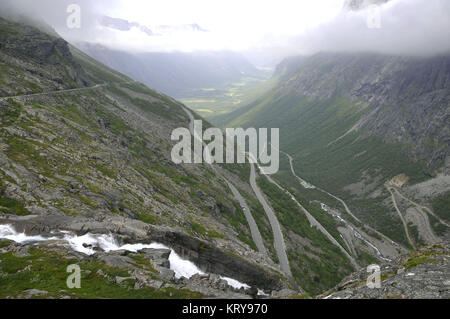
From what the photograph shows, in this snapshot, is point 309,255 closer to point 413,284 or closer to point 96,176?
point 413,284

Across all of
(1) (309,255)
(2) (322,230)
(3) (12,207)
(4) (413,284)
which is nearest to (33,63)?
(3) (12,207)

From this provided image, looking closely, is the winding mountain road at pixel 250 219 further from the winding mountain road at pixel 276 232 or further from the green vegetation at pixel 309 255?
the green vegetation at pixel 309 255

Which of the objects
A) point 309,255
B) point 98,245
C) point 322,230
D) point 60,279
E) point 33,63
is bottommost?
point 322,230

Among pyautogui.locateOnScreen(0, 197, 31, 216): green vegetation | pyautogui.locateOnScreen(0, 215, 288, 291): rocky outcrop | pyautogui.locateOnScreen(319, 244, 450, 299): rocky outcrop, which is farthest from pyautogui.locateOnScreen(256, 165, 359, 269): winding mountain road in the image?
pyautogui.locateOnScreen(0, 197, 31, 216): green vegetation

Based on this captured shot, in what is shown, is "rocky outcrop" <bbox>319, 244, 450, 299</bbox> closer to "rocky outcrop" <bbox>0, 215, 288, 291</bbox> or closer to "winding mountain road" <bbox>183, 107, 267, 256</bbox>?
"rocky outcrop" <bbox>0, 215, 288, 291</bbox>

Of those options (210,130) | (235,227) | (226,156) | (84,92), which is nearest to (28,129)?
(235,227)

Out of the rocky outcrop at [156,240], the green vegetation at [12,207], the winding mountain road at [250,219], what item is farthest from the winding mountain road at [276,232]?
the green vegetation at [12,207]
